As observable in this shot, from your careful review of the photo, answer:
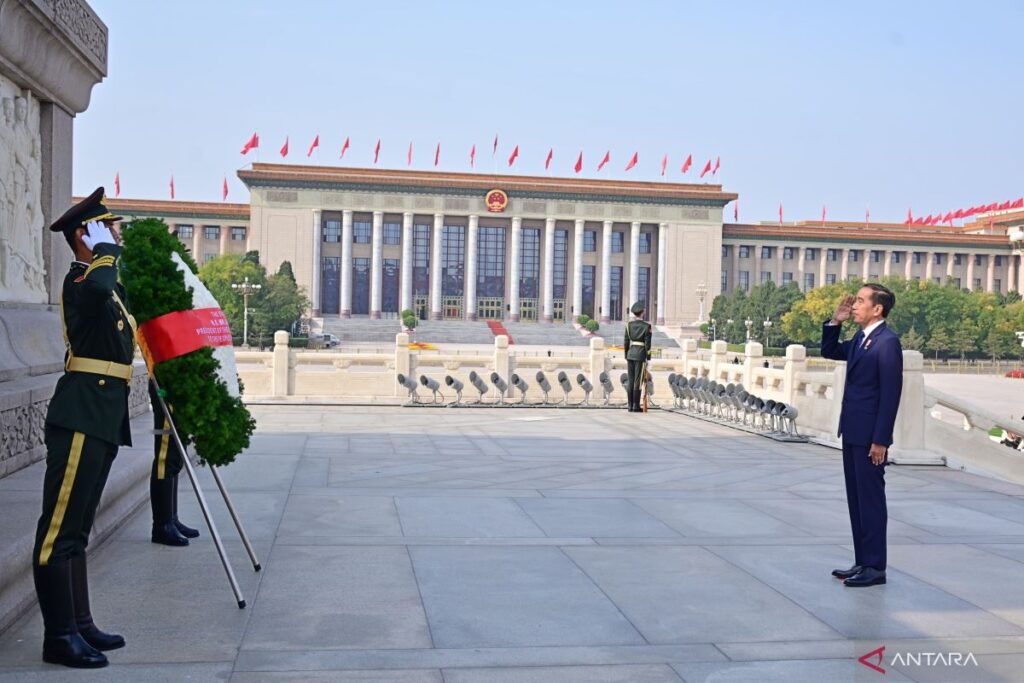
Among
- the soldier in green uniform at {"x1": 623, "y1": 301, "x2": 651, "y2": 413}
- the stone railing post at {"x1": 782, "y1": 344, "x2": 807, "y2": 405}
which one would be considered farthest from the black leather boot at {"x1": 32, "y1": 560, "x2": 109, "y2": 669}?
the stone railing post at {"x1": 782, "y1": 344, "x2": 807, "y2": 405}

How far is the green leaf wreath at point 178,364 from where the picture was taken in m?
4.98

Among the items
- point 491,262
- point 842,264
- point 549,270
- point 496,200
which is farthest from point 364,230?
point 842,264

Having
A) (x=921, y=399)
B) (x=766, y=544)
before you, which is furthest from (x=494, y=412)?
(x=766, y=544)

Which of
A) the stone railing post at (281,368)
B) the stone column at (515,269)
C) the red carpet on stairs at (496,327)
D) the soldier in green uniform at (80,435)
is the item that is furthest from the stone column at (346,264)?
the soldier in green uniform at (80,435)

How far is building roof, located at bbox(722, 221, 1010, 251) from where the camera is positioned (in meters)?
87.4

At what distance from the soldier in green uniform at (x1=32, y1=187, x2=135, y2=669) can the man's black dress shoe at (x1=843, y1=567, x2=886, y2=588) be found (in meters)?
3.86

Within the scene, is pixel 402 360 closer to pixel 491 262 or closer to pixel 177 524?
pixel 177 524

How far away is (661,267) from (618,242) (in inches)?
209

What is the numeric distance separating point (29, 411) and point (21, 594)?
2.04 m

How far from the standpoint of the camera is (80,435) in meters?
4.03

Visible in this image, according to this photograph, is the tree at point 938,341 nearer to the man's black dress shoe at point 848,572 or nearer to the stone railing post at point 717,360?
the stone railing post at point 717,360

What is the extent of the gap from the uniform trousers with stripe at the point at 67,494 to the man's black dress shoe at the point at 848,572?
13.3ft

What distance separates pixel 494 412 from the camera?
1852 cm

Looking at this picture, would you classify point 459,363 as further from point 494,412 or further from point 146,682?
point 146,682
